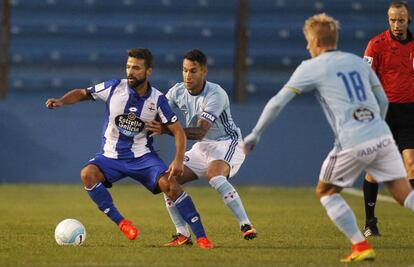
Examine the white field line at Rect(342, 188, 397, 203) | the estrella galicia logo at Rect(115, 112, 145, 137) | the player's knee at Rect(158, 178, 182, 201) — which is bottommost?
the white field line at Rect(342, 188, 397, 203)

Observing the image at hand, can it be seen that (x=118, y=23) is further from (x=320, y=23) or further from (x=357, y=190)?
(x=320, y=23)

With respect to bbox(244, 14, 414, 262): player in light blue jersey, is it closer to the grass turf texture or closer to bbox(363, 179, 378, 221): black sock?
the grass turf texture

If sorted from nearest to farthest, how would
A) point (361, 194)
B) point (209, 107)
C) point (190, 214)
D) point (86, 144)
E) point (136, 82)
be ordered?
1. point (190, 214)
2. point (136, 82)
3. point (209, 107)
4. point (361, 194)
5. point (86, 144)

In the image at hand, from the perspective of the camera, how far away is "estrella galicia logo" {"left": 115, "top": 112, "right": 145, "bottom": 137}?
28.5 feet

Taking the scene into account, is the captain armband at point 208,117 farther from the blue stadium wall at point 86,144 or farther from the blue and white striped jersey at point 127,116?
the blue stadium wall at point 86,144

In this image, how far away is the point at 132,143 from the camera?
8727mm

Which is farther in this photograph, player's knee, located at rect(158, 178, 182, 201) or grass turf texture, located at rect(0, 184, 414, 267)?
player's knee, located at rect(158, 178, 182, 201)

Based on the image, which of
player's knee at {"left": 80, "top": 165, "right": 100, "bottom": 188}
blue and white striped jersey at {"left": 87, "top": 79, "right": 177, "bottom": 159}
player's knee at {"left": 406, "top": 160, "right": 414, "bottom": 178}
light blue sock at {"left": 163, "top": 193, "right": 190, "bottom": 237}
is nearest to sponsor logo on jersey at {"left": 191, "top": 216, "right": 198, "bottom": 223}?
light blue sock at {"left": 163, "top": 193, "right": 190, "bottom": 237}

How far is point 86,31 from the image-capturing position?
1989 cm

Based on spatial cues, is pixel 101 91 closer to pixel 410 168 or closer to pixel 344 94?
pixel 344 94

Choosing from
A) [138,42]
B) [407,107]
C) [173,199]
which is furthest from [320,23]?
[138,42]

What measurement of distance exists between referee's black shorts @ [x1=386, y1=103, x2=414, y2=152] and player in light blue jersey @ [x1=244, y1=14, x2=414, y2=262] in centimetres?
249

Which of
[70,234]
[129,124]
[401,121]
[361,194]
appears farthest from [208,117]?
[361,194]

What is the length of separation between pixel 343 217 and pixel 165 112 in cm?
200
